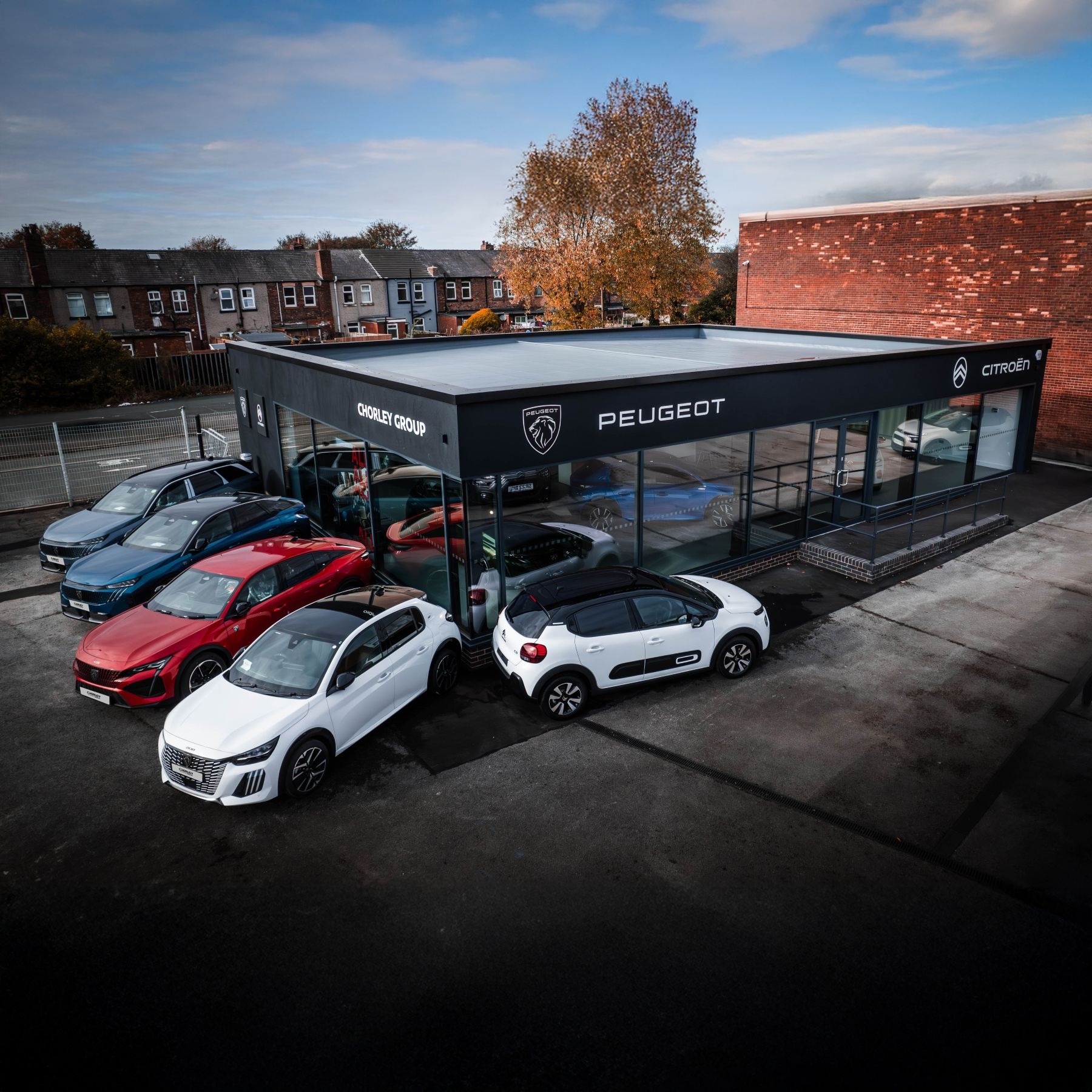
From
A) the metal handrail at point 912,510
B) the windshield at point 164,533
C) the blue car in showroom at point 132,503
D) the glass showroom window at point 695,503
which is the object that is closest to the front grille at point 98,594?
the windshield at point 164,533

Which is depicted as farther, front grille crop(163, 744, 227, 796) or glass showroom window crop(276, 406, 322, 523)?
glass showroom window crop(276, 406, 322, 523)

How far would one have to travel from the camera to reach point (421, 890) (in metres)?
7.07

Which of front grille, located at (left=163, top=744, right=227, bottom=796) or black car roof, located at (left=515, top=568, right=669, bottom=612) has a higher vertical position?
black car roof, located at (left=515, top=568, right=669, bottom=612)

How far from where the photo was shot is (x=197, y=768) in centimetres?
801

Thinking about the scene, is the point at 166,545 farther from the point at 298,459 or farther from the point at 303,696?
the point at 303,696

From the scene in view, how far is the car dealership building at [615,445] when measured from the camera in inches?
443

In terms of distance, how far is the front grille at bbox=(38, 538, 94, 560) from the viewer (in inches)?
562

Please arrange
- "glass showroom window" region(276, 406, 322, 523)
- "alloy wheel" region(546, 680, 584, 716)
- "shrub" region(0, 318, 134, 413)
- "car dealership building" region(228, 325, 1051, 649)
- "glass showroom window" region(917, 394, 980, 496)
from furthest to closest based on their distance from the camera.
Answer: "shrub" region(0, 318, 134, 413) → "glass showroom window" region(917, 394, 980, 496) → "glass showroom window" region(276, 406, 322, 523) → "car dealership building" region(228, 325, 1051, 649) → "alloy wheel" region(546, 680, 584, 716)

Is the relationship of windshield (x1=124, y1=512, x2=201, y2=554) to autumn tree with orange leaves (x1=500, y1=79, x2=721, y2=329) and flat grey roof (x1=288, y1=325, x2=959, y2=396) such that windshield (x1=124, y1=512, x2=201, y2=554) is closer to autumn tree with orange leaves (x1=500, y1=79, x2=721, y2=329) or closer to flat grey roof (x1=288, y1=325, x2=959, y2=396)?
flat grey roof (x1=288, y1=325, x2=959, y2=396)

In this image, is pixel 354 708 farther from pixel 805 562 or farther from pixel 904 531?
pixel 904 531

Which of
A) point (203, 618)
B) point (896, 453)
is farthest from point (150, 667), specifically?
point (896, 453)

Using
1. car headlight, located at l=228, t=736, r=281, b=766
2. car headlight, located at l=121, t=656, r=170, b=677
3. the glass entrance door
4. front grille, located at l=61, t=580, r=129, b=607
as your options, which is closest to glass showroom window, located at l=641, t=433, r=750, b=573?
the glass entrance door

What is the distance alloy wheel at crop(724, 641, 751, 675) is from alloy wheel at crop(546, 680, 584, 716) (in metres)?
2.15

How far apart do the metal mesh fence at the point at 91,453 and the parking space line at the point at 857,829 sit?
624 inches
